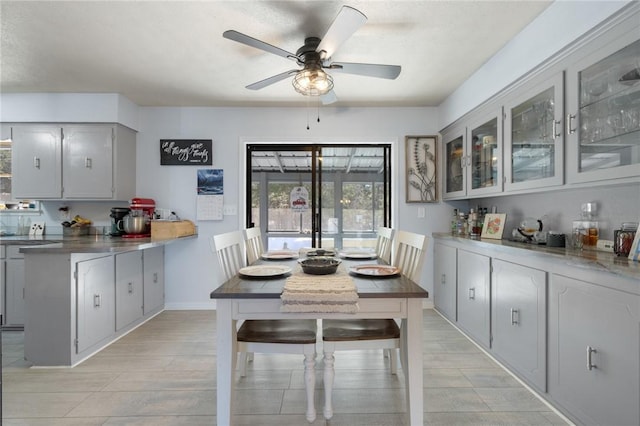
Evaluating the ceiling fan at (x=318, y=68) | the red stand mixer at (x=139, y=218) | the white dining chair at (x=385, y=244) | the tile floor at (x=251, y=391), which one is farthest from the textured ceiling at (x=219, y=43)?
the tile floor at (x=251, y=391)

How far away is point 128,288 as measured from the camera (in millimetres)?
3105

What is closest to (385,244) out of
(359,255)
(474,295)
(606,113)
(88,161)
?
(359,255)

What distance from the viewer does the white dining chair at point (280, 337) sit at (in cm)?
166

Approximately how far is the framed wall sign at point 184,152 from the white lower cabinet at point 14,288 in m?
1.64

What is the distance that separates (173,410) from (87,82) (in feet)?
10.1

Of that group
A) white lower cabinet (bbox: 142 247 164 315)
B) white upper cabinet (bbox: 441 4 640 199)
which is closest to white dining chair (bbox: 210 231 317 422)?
white upper cabinet (bbox: 441 4 640 199)

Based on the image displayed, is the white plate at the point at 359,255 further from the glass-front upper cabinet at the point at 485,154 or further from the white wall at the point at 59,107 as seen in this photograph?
the white wall at the point at 59,107

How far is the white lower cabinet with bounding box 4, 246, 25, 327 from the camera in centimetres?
312

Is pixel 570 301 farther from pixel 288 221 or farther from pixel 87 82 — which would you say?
pixel 87 82

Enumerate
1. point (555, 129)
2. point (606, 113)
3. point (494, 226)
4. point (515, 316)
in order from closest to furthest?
point (606, 113) → point (555, 129) → point (515, 316) → point (494, 226)

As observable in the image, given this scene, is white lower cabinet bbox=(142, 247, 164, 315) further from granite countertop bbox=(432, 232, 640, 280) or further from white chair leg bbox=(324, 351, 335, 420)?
granite countertop bbox=(432, 232, 640, 280)

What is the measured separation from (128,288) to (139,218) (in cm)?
73

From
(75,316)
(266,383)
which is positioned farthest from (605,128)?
(75,316)

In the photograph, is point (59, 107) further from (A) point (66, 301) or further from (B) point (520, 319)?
(B) point (520, 319)
